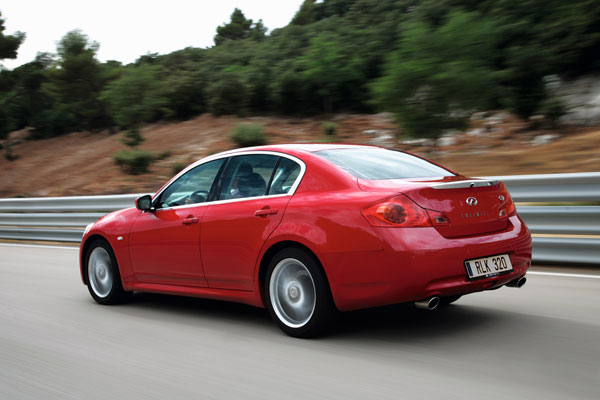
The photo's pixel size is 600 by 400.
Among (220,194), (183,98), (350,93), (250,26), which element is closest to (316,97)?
(350,93)

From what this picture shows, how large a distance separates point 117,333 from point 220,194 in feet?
4.70

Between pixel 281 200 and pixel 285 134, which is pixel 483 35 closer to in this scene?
pixel 285 134

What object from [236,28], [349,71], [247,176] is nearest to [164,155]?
[349,71]

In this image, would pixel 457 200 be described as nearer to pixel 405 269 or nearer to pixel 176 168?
pixel 405 269

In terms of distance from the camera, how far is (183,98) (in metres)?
36.2

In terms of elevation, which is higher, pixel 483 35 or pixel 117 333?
pixel 483 35

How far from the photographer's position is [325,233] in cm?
469

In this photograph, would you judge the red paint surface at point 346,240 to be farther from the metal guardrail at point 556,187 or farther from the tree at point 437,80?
the tree at point 437,80

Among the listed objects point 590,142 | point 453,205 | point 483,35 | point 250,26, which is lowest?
point 590,142

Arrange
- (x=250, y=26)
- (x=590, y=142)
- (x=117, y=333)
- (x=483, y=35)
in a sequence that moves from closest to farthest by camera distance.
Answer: (x=117, y=333) < (x=590, y=142) < (x=483, y=35) < (x=250, y=26)

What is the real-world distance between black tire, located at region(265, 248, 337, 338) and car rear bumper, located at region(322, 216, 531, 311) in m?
0.13

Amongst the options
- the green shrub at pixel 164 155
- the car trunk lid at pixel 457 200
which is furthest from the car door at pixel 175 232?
the green shrub at pixel 164 155

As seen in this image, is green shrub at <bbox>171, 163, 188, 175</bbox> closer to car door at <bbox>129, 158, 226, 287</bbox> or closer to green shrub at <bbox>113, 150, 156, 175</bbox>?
green shrub at <bbox>113, 150, 156, 175</bbox>

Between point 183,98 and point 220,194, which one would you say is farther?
point 183,98
